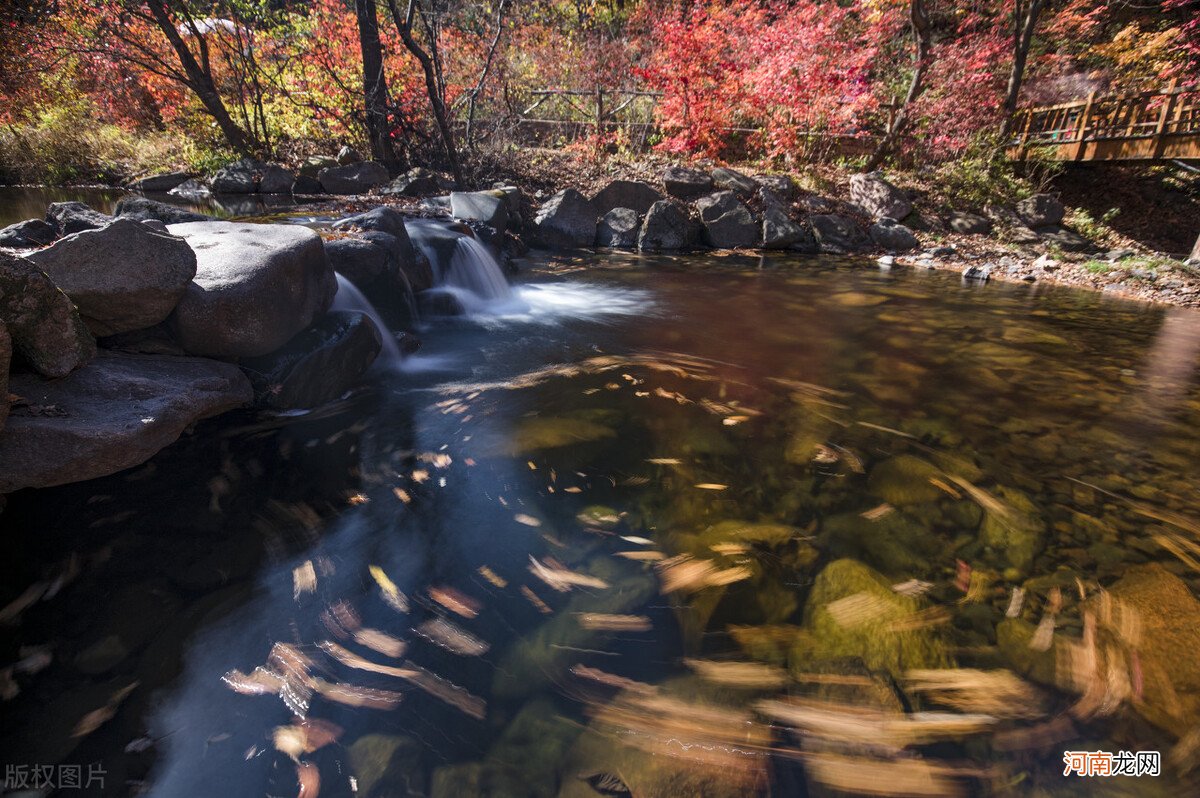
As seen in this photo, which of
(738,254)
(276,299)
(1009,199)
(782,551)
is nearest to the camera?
(782,551)

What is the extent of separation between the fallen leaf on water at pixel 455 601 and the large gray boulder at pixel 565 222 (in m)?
9.09

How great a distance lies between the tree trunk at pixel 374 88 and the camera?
32.1 feet

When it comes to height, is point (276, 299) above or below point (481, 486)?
above

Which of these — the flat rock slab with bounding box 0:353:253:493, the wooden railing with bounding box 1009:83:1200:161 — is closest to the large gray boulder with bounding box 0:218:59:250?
the flat rock slab with bounding box 0:353:253:493

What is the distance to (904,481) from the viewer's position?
2.97 meters

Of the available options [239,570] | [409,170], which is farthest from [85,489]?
[409,170]

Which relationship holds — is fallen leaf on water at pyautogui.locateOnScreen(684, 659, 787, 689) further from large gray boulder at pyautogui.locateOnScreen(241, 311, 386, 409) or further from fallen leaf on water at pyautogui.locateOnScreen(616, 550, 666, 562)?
large gray boulder at pyautogui.locateOnScreen(241, 311, 386, 409)

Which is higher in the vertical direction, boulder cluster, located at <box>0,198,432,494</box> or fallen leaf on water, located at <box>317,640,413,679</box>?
boulder cluster, located at <box>0,198,432,494</box>

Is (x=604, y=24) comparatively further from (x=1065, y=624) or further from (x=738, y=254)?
(x=1065, y=624)

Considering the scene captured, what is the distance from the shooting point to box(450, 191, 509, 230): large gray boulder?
8.67 m

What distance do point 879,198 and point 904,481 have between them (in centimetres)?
1029

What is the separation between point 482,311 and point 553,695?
17.8 ft

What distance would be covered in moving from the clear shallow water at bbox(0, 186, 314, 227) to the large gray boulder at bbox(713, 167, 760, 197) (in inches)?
316

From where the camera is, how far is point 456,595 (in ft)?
7.28
